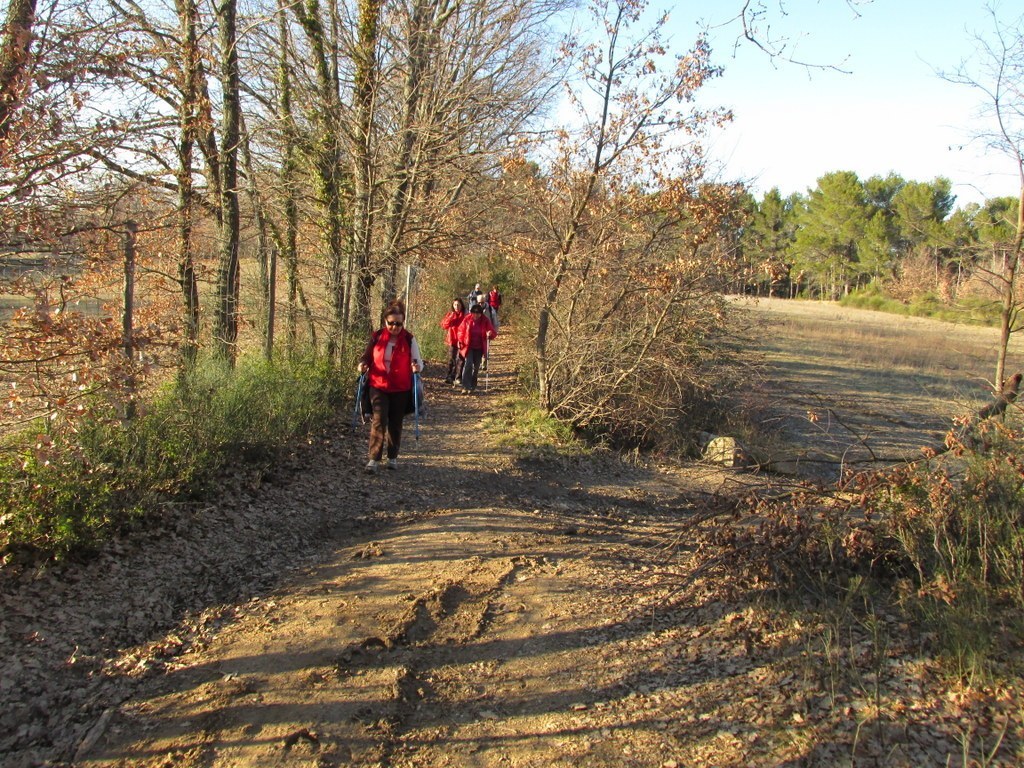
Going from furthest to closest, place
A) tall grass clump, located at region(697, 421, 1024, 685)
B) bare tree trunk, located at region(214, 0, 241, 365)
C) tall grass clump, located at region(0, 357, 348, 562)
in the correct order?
bare tree trunk, located at region(214, 0, 241, 365), tall grass clump, located at region(0, 357, 348, 562), tall grass clump, located at region(697, 421, 1024, 685)

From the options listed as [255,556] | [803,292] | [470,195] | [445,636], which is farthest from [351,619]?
[803,292]

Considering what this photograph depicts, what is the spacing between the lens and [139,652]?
4.58m

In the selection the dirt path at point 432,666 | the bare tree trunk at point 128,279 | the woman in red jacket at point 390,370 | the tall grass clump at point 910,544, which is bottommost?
the dirt path at point 432,666

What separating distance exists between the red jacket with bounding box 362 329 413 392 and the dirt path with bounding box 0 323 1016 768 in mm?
2051

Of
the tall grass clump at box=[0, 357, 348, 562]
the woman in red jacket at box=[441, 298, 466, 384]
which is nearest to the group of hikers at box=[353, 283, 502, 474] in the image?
the tall grass clump at box=[0, 357, 348, 562]

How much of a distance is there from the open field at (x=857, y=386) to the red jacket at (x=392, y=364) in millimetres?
4129

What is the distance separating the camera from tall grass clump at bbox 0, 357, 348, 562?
5.18 meters

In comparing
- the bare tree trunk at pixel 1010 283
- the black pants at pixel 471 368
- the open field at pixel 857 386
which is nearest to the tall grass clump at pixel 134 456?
the open field at pixel 857 386

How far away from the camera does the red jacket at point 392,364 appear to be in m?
A: 8.53

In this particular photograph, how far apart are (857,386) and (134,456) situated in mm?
21506

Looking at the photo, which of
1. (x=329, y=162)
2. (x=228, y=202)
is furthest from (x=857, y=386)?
(x=228, y=202)

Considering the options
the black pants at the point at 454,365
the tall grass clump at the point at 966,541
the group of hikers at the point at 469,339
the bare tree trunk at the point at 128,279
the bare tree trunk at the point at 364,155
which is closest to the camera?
the tall grass clump at the point at 966,541

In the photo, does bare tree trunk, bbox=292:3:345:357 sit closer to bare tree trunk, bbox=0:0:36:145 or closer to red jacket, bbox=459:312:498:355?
red jacket, bbox=459:312:498:355

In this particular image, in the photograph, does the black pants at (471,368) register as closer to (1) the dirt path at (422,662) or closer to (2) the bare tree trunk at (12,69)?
(1) the dirt path at (422,662)
